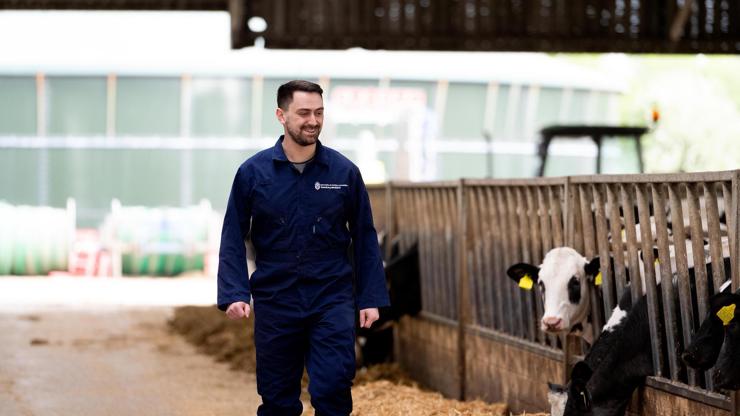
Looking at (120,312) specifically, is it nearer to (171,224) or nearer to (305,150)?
(171,224)

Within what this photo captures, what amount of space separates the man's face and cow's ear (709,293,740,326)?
6.04ft

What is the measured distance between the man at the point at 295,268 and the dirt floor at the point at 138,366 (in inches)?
82.1

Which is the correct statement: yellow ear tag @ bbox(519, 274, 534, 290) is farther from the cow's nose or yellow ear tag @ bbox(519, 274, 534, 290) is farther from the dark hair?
the dark hair

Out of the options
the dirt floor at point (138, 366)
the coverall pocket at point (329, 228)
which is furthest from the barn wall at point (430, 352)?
the coverall pocket at point (329, 228)

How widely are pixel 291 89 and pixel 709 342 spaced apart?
2.08 metres

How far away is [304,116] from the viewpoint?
5742 millimetres

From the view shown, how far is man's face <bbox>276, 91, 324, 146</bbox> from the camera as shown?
5719 mm

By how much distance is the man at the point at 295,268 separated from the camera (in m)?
5.81

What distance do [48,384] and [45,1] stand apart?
4665 millimetres

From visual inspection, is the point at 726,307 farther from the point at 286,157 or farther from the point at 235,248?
the point at 235,248

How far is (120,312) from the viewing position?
16422 mm

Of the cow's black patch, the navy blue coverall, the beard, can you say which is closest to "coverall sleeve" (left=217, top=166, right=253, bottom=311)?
the navy blue coverall

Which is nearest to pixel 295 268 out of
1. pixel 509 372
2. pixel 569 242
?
pixel 569 242

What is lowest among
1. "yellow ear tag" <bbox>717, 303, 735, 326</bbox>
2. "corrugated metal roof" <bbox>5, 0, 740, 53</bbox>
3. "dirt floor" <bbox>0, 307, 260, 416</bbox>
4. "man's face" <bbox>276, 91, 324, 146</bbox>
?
"dirt floor" <bbox>0, 307, 260, 416</bbox>
